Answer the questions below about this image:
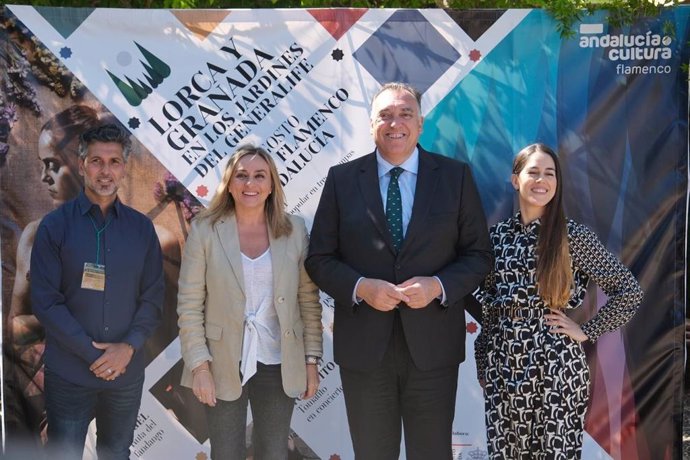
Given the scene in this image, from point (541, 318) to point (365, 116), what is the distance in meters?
1.34

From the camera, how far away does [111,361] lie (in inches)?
124

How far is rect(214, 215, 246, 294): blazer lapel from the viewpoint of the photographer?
294 centimetres

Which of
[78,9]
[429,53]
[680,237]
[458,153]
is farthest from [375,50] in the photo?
[680,237]

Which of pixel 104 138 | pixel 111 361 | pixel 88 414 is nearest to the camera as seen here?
pixel 111 361

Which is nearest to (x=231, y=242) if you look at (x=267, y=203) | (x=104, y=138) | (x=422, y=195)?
(x=267, y=203)

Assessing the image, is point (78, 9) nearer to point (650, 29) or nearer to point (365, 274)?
point (365, 274)

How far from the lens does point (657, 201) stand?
3689mm

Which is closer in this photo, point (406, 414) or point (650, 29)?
point (406, 414)

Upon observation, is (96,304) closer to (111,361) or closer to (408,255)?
(111,361)

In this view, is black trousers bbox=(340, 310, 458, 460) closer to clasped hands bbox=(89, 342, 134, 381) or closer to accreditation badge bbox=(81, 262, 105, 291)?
clasped hands bbox=(89, 342, 134, 381)

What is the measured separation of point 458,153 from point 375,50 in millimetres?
615

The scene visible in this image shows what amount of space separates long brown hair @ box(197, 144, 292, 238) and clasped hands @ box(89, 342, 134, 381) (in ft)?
2.07

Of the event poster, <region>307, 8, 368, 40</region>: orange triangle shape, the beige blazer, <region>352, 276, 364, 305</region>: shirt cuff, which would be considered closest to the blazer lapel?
the beige blazer

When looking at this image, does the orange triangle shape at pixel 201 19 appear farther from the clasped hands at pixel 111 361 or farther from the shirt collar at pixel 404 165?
the clasped hands at pixel 111 361
